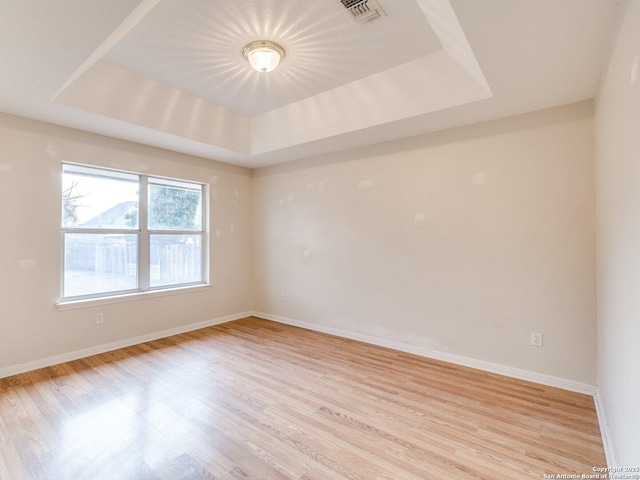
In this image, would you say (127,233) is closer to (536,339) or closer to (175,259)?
(175,259)

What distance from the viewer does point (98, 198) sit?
3484 mm

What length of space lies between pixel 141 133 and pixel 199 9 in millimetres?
1741

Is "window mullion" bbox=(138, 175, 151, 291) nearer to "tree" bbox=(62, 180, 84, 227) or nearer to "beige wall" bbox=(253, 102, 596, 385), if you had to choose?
"tree" bbox=(62, 180, 84, 227)

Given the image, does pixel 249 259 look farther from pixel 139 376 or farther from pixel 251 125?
pixel 139 376

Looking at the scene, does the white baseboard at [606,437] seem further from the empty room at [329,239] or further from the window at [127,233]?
the window at [127,233]

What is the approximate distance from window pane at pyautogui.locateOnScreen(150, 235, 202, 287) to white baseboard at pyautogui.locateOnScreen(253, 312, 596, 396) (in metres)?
1.72

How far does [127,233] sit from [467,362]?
408 centimetres

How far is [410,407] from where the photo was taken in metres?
2.29

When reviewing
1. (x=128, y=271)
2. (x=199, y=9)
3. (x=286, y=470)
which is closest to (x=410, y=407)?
(x=286, y=470)

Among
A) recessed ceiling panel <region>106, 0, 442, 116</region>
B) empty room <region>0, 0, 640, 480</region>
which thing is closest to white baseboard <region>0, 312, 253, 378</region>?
empty room <region>0, 0, 640, 480</region>

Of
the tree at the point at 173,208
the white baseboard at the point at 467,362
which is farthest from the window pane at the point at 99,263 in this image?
the white baseboard at the point at 467,362

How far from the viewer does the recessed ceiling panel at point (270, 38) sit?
208cm

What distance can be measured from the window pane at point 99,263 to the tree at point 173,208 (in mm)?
388

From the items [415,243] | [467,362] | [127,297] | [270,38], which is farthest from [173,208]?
[467,362]
